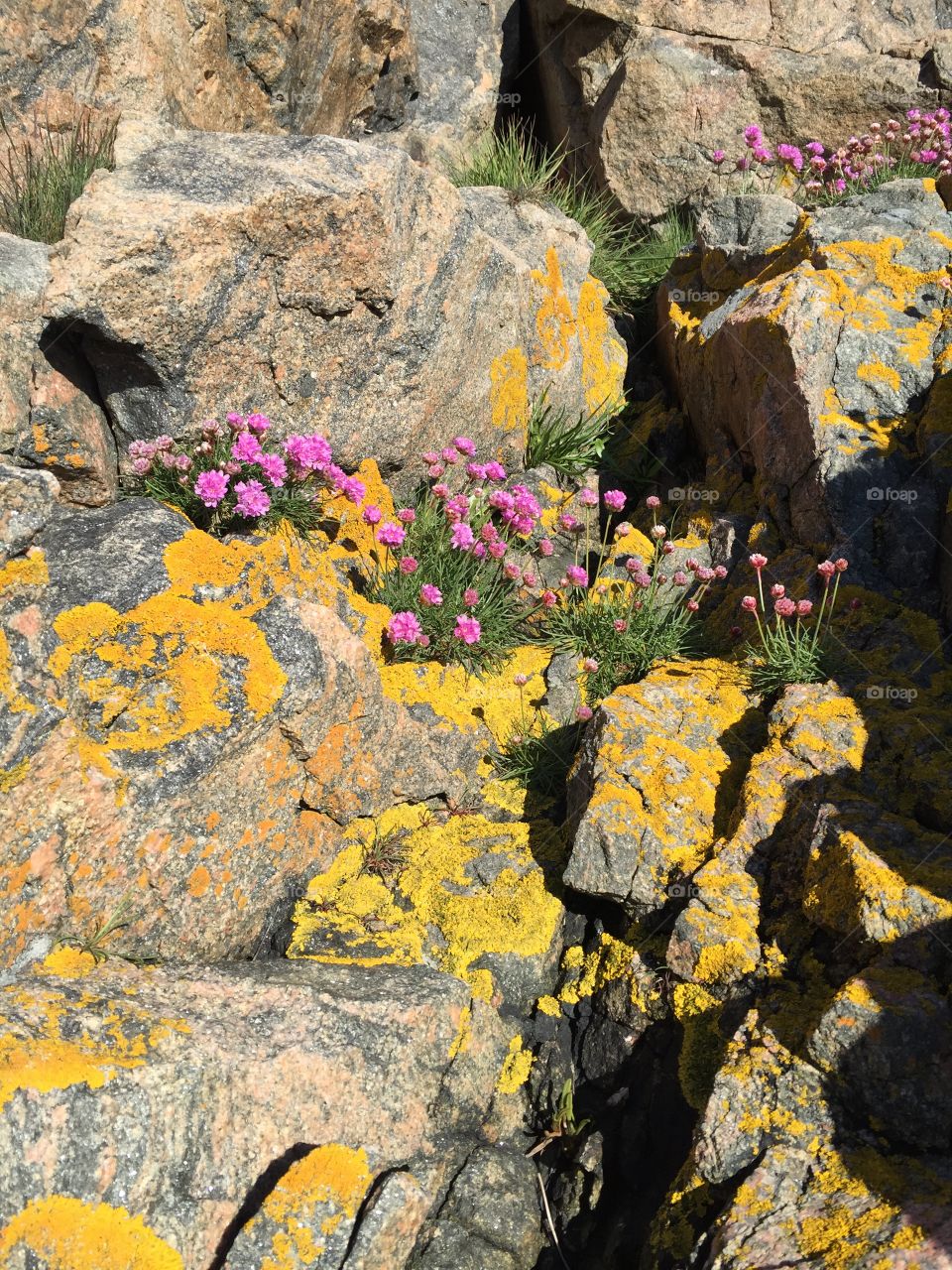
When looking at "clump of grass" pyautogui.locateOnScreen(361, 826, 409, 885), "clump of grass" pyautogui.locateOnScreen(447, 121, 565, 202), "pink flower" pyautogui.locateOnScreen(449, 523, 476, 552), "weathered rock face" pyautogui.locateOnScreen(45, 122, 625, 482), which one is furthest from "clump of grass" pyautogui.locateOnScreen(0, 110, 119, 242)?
"clump of grass" pyautogui.locateOnScreen(361, 826, 409, 885)

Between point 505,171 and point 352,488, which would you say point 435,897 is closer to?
point 352,488

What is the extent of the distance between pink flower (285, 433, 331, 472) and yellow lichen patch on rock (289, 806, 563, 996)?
1824 millimetres

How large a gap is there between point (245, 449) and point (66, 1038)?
Result: 9.55 feet

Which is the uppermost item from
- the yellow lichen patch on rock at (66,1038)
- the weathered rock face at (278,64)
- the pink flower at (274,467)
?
the weathered rock face at (278,64)

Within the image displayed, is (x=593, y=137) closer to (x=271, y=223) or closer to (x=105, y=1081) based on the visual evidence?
(x=271, y=223)

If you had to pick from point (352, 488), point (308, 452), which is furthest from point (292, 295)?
point (352, 488)

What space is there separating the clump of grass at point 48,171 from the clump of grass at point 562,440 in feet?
9.96

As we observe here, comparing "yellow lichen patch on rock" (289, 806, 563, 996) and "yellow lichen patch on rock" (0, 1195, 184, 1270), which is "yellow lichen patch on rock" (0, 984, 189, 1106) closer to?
"yellow lichen patch on rock" (0, 1195, 184, 1270)

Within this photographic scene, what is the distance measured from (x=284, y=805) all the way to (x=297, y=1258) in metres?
1.89

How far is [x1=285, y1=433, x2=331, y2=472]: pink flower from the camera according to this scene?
5457mm

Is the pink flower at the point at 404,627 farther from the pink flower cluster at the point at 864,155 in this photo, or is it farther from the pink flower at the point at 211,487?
the pink flower cluster at the point at 864,155

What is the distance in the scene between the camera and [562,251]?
7.87m

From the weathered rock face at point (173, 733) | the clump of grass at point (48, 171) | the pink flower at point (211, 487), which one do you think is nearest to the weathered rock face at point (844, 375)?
the weathered rock face at point (173, 733)

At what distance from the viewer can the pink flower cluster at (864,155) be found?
789 cm
